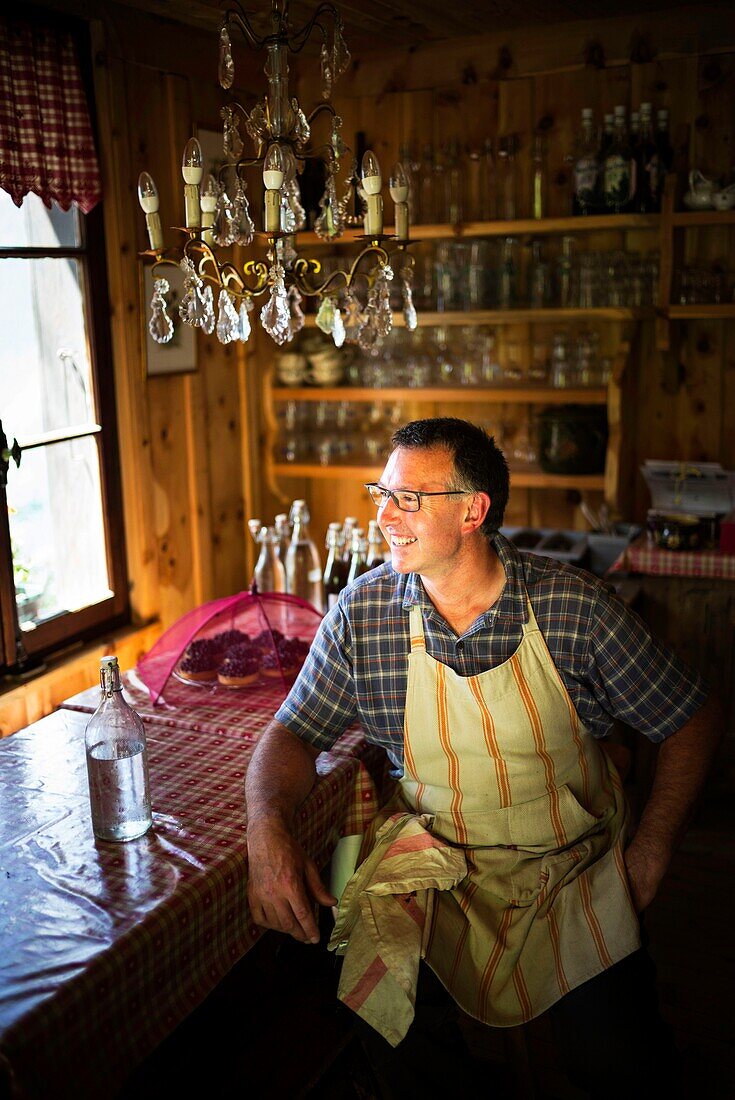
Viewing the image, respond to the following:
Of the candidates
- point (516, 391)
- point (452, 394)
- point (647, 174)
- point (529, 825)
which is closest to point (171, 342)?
point (452, 394)

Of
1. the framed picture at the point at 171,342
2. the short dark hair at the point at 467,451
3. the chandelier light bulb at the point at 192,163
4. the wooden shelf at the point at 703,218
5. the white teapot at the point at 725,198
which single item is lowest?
the short dark hair at the point at 467,451

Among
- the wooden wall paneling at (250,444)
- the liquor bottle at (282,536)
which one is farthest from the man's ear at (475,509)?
the wooden wall paneling at (250,444)

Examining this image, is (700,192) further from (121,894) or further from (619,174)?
(121,894)

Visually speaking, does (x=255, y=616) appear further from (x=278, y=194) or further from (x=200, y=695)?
(x=278, y=194)

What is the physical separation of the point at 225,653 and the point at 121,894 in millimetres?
897

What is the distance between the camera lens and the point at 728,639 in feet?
10.4

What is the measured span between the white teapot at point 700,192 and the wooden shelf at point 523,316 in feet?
1.12

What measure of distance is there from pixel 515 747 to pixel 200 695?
79cm

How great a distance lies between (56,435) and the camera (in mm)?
2992

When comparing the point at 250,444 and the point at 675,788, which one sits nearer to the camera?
the point at 675,788

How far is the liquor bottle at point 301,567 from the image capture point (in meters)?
2.92

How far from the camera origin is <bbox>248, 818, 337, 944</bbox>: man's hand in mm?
1632

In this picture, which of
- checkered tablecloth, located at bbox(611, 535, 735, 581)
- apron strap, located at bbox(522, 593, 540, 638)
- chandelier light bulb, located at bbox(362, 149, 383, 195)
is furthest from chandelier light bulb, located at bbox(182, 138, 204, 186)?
checkered tablecloth, located at bbox(611, 535, 735, 581)

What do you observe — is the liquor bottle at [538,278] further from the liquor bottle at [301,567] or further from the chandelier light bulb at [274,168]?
the chandelier light bulb at [274,168]
